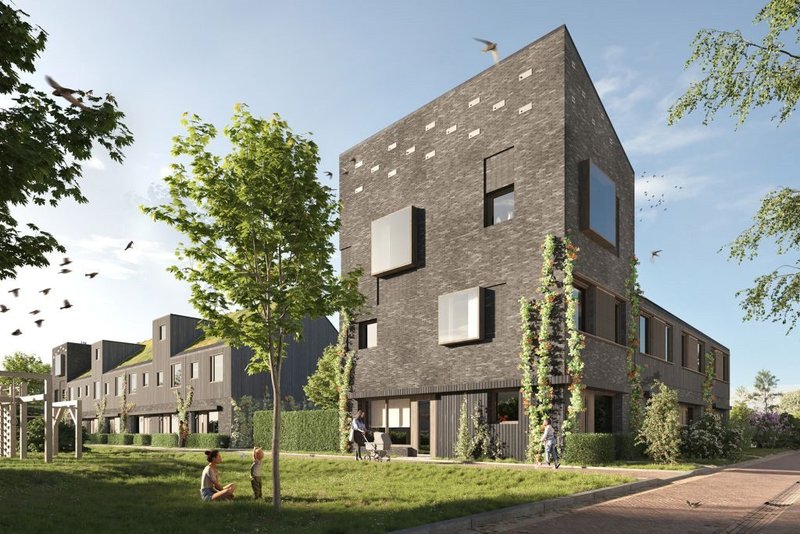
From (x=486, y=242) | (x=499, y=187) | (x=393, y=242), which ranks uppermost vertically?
(x=499, y=187)

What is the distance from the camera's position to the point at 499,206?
25875mm

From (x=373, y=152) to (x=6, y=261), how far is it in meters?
20.1

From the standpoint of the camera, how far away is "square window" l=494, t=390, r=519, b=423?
23984 mm

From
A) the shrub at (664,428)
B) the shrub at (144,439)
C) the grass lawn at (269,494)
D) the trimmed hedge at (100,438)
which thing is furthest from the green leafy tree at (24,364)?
the shrub at (664,428)

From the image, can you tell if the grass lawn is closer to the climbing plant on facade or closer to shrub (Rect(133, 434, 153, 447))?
the climbing plant on facade

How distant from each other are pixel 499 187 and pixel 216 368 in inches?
1023

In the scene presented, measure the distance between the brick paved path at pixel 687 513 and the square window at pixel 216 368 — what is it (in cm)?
3251

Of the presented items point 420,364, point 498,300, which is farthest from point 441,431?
point 498,300

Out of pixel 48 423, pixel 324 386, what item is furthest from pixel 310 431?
pixel 48 423

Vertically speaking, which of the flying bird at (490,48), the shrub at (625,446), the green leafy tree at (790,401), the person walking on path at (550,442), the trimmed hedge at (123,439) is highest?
the flying bird at (490,48)

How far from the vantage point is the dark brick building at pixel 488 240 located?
78.7 feet

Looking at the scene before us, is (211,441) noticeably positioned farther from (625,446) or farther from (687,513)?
(687,513)

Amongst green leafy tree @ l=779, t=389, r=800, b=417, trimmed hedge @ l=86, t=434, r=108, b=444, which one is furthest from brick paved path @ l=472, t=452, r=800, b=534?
green leafy tree @ l=779, t=389, r=800, b=417

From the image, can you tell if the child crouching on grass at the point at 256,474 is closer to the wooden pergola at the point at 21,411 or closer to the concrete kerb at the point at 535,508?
the concrete kerb at the point at 535,508
